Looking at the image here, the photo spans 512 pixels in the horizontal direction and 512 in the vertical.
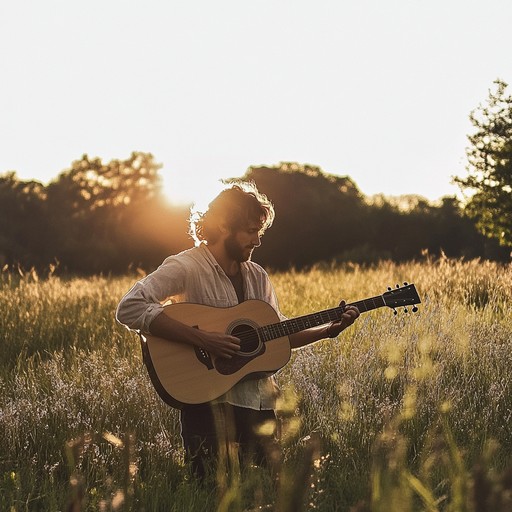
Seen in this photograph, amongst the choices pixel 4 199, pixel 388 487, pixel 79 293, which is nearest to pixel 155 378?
pixel 388 487

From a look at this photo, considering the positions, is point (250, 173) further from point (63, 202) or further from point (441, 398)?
point (441, 398)

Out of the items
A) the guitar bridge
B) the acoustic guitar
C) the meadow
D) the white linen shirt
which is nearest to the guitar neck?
the acoustic guitar

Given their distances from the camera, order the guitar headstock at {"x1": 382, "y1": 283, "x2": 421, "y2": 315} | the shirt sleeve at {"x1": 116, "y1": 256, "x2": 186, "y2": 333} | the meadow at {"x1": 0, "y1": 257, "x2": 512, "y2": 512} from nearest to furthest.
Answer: the meadow at {"x1": 0, "y1": 257, "x2": 512, "y2": 512} → the shirt sleeve at {"x1": 116, "y1": 256, "x2": 186, "y2": 333} → the guitar headstock at {"x1": 382, "y1": 283, "x2": 421, "y2": 315}

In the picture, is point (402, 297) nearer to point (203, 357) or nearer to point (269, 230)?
point (203, 357)

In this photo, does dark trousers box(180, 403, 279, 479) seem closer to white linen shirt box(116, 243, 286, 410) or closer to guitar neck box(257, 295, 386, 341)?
white linen shirt box(116, 243, 286, 410)

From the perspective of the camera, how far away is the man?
3639mm

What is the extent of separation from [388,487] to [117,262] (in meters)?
34.0

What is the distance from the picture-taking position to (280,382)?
542cm

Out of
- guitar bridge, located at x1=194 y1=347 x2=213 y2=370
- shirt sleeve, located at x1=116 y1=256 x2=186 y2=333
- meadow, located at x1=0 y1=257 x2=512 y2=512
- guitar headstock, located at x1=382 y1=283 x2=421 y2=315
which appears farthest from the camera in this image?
guitar headstock, located at x1=382 y1=283 x2=421 y2=315

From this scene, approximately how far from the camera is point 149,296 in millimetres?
3668

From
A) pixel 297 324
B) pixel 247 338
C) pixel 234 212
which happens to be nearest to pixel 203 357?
pixel 247 338

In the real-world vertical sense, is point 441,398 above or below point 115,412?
below

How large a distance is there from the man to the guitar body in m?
0.06

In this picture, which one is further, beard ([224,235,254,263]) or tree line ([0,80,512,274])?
tree line ([0,80,512,274])
